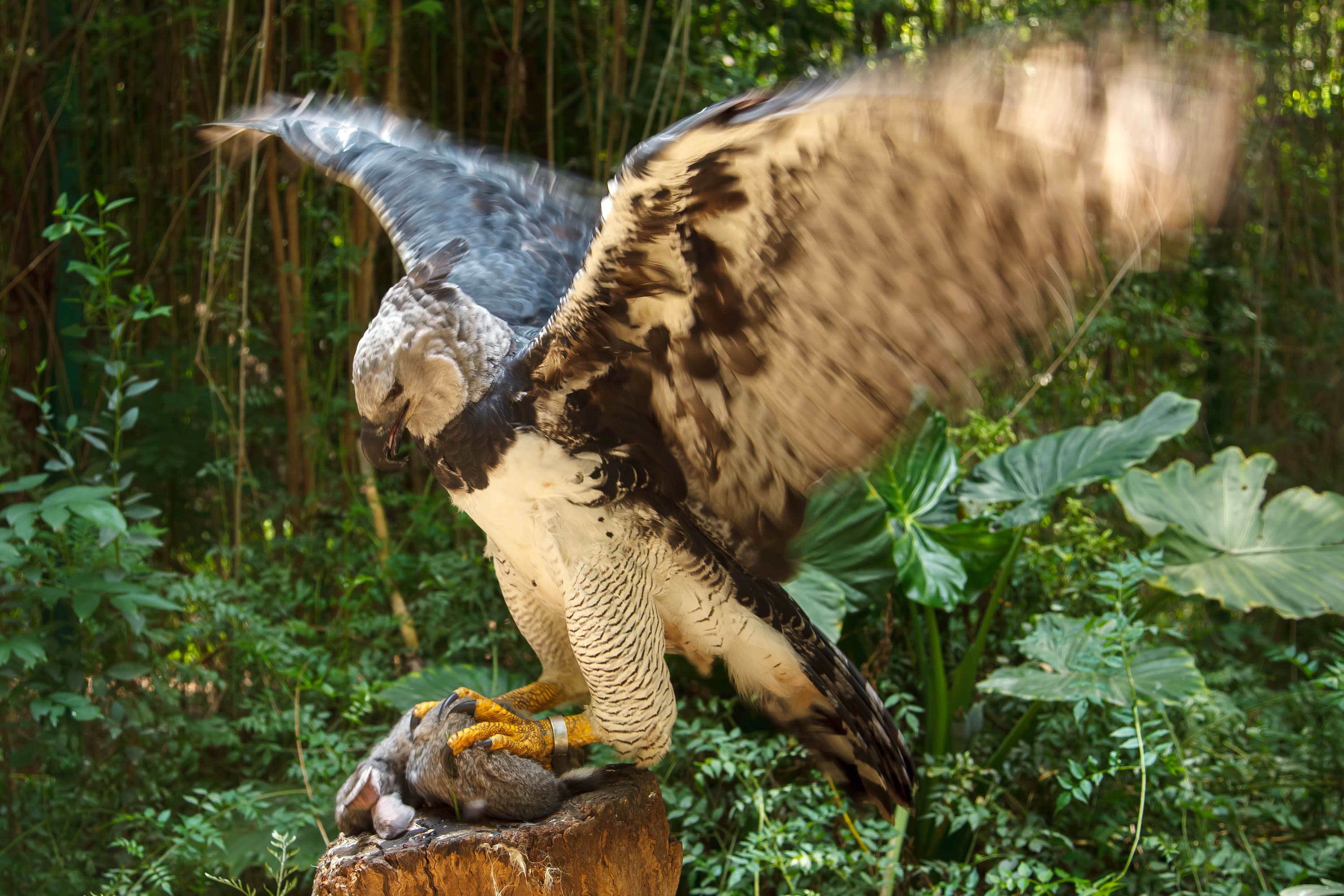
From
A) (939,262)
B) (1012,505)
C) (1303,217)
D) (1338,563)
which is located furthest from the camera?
(1303,217)

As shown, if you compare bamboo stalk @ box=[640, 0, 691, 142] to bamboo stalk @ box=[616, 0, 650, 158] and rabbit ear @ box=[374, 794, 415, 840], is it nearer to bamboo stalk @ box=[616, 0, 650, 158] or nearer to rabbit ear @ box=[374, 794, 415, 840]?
bamboo stalk @ box=[616, 0, 650, 158]

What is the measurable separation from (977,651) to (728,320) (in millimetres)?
1823

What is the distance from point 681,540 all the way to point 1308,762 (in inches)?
90.6

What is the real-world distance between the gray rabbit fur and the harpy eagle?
5cm

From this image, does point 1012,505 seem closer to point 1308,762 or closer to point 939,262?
point 1308,762

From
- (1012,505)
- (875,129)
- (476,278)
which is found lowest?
(1012,505)

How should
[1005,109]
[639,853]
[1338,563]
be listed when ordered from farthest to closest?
1. [1338,563]
2. [639,853]
3. [1005,109]

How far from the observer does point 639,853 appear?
1.60 metres

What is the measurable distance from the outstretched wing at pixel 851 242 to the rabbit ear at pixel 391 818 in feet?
2.30

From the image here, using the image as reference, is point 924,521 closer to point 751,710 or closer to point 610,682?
point 751,710

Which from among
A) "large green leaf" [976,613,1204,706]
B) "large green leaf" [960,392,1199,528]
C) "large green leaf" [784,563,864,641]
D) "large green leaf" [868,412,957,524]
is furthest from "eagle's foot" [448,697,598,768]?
"large green leaf" [960,392,1199,528]

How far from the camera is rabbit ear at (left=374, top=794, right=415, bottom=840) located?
1.52m

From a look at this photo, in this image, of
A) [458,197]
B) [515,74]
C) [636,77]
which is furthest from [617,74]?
[458,197]

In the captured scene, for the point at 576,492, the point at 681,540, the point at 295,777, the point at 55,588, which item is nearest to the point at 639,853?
the point at 681,540
